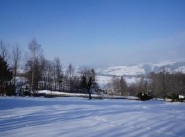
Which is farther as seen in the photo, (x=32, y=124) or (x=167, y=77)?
(x=167, y=77)

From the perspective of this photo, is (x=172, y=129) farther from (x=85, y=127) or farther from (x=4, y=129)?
(x=4, y=129)

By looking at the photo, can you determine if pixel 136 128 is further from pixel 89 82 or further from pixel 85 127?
pixel 89 82

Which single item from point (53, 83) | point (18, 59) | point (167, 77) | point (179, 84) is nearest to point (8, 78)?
point (18, 59)

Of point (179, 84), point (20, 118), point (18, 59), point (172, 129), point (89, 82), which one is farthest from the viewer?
point (179, 84)

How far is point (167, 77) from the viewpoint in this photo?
88.1m

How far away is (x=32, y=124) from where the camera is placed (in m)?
11.4

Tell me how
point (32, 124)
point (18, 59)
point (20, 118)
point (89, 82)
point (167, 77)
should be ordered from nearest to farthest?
point (32, 124)
point (20, 118)
point (89, 82)
point (18, 59)
point (167, 77)

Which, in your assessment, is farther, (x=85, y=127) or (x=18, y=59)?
(x=18, y=59)

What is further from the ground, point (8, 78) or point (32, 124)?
point (8, 78)

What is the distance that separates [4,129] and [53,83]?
70.8 meters

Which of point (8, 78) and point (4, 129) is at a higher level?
point (8, 78)

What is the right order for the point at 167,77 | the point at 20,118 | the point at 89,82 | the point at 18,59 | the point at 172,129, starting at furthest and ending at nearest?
the point at 167,77, the point at 18,59, the point at 89,82, the point at 20,118, the point at 172,129

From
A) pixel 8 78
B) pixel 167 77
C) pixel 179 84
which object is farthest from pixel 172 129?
pixel 167 77

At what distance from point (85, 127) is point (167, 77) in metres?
81.8
